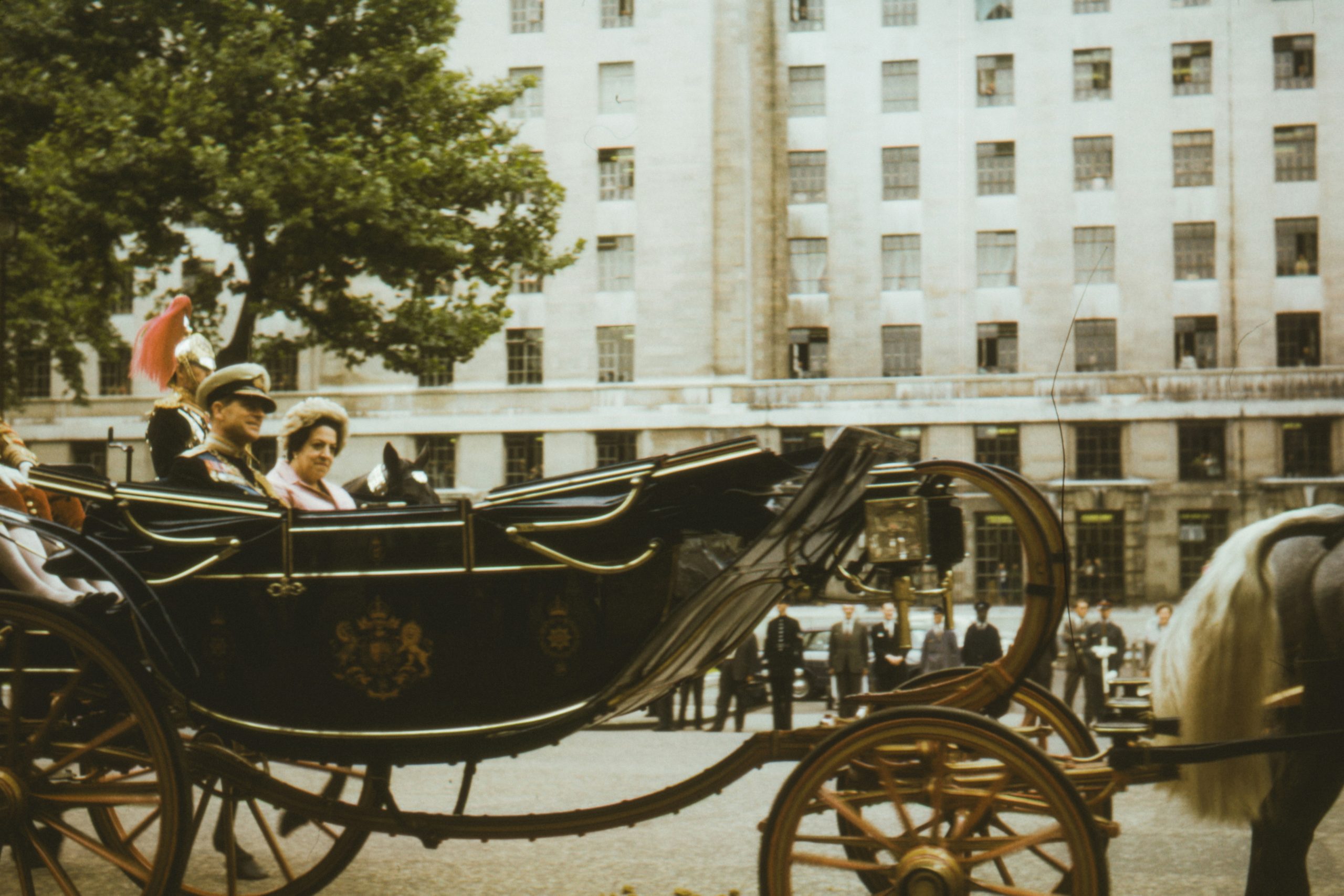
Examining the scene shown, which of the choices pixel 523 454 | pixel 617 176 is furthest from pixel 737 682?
pixel 617 176

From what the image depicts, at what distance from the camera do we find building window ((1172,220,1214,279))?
26688 mm

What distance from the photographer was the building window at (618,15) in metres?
25.2

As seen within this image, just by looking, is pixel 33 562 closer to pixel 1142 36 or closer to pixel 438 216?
pixel 438 216

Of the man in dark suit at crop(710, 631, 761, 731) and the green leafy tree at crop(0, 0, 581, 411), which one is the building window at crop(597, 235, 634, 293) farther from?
the man in dark suit at crop(710, 631, 761, 731)

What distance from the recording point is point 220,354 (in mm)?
13688

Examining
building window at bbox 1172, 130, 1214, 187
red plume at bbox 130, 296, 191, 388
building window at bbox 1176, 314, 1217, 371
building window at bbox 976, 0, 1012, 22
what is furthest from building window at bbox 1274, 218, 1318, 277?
red plume at bbox 130, 296, 191, 388

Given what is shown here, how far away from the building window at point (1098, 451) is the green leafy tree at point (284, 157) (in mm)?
15756

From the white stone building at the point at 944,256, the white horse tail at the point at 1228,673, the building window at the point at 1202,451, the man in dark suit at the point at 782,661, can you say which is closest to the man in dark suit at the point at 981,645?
the man in dark suit at the point at 782,661

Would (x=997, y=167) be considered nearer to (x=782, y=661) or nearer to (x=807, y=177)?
(x=807, y=177)

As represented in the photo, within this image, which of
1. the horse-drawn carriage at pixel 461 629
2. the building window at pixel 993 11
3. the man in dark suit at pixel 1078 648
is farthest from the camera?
the building window at pixel 993 11

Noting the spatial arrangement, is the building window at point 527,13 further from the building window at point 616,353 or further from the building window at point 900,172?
the building window at point 900,172

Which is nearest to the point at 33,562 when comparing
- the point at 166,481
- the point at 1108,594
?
the point at 166,481

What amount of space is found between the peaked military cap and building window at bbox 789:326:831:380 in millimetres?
24042

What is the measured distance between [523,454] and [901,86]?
39.2 ft
